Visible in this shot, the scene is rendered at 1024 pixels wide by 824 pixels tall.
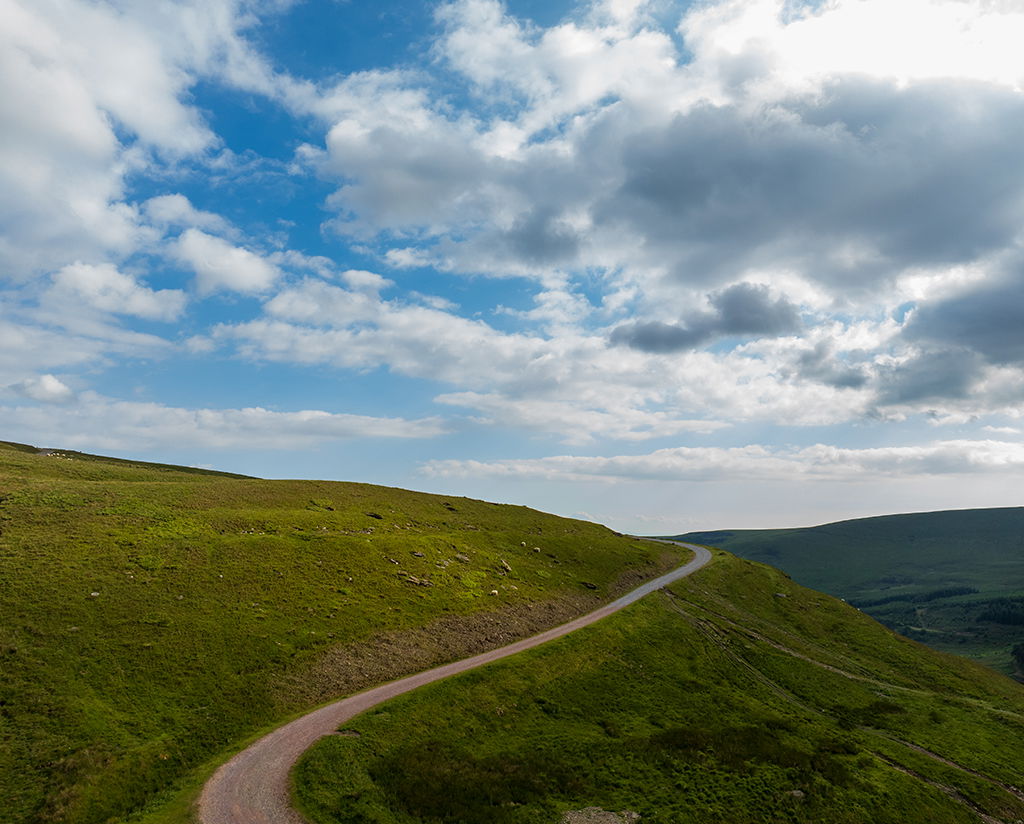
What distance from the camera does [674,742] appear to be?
42156mm

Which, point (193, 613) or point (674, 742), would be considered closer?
point (674, 742)

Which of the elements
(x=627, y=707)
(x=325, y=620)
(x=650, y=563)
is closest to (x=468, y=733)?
(x=627, y=707)

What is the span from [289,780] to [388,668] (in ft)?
60.6

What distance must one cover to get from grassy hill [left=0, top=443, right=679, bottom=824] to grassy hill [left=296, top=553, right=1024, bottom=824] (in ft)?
27.4

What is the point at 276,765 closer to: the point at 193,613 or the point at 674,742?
the point at 193,613

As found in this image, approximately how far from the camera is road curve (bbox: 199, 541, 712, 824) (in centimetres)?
2761

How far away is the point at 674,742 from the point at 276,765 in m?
28.8

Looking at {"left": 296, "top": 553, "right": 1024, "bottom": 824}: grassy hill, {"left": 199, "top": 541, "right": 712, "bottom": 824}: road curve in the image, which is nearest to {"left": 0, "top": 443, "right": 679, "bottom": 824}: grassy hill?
{"left": 199, "top": 541, "right": 712, "bottom": 824}: road curve

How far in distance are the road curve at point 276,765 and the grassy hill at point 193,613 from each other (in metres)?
1.61

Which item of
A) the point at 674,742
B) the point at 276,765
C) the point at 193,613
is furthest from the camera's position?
the point at 193,613

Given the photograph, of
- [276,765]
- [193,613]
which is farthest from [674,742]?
[193,613]

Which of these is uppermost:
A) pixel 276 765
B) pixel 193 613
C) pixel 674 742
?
pixel 193 613

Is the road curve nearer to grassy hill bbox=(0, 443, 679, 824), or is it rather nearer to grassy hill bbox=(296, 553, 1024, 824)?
grassy hill bbox=(296, 553, 1024, 824)

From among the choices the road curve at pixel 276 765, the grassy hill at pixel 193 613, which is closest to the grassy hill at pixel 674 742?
the road curve at pixel 276 765
